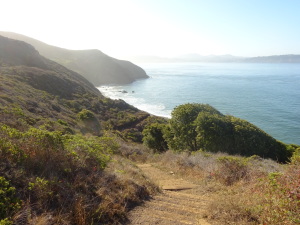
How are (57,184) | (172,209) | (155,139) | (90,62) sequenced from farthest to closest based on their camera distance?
1. (90,62)
2. (155,139)
3. (172,209)
4. (57,184)

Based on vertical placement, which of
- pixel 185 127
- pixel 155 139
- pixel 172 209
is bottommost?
pixel 155 139

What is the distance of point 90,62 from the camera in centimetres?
11162

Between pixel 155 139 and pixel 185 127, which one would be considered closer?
pixel 185 127

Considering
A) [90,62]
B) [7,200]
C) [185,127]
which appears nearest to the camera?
[7,200]

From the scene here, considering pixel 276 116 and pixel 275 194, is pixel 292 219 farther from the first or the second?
pixel 276 116

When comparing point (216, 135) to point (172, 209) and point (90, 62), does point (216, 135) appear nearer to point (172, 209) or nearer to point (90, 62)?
point (172, 209)

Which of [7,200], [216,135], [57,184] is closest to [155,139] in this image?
[216,135]

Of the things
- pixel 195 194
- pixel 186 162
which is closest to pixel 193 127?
pixel 186 162

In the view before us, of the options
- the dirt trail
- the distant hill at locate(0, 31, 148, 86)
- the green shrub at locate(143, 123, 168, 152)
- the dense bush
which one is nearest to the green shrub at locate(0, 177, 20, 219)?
the dirt trail

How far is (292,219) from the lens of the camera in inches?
146

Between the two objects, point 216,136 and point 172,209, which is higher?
point 172,209

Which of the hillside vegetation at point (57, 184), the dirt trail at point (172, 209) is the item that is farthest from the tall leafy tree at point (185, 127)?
the hillside vegetation at point (57, 184)

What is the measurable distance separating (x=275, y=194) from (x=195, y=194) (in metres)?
2.58

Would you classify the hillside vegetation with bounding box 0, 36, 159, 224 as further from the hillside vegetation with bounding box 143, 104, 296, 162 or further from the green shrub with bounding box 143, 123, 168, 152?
the green shrub with bounding box 143, 123, 168, 152
